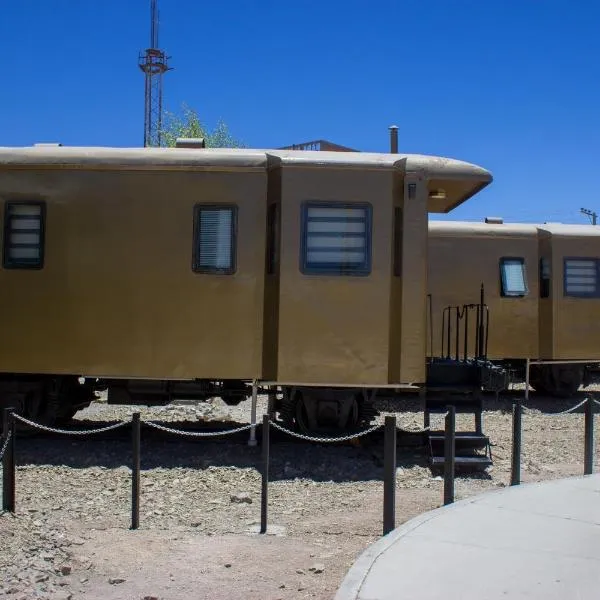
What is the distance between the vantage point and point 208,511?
6.86 m

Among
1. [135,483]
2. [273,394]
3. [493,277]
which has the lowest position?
[135,483]

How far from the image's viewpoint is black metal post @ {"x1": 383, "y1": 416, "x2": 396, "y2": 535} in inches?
235

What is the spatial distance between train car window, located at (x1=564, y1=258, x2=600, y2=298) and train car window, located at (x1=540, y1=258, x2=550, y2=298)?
30 cm

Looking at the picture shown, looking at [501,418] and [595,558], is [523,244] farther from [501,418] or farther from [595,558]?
[595,558]

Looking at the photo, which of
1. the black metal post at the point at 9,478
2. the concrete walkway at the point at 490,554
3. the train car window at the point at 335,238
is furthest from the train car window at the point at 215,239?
the concrete walkway at the point at 490,554

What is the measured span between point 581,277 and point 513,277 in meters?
1.25

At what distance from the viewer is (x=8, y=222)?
903 centimetres

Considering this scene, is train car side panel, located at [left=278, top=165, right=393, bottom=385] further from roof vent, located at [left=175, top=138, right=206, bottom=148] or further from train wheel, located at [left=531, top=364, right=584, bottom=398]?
train wheel, located at [left=531, top=364, right=584, bottom=398]

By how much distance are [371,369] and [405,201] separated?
76.7 inches

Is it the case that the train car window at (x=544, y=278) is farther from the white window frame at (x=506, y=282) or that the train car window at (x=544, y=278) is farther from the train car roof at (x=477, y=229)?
the train car roof at (x=477, y=229)

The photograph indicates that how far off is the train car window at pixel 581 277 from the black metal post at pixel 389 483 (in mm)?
8936

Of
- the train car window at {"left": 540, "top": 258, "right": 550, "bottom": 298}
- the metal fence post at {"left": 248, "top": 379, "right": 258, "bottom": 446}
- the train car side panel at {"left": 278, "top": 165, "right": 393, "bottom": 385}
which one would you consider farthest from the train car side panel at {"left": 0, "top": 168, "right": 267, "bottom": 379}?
the train car window at {"left": 540, "top": 258, "right": 550, "bottom": 298}

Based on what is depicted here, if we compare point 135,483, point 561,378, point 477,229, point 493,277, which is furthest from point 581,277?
point 135,483

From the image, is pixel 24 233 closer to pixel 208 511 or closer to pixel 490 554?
pixel 208 511
